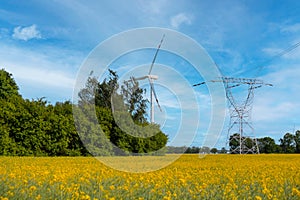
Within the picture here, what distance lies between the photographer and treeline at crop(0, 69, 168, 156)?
77.8 ft

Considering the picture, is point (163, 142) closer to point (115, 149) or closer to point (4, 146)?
point (115, 149)

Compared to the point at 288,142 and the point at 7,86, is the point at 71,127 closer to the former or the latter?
the point at 7,86

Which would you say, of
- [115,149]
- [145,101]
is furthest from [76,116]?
[145,101]

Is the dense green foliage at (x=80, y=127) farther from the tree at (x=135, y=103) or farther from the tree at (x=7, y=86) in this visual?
the tree at (x=7, y=86)

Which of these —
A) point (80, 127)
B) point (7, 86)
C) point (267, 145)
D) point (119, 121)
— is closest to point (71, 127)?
point (80, 127)

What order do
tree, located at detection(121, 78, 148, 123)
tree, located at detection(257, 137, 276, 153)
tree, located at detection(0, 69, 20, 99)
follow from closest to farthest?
tree, located at detection(121, 78, 148, 123) → tree, located at detection(0, 69, 20, 99) → tree, located at detection(257, 137, 276, 153)

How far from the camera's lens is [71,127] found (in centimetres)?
2683

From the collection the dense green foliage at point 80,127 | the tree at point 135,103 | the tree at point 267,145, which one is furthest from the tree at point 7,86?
the tree at point 267,145

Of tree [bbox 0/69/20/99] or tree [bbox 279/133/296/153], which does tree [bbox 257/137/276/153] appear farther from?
tree [bbox 0/69/20/99]

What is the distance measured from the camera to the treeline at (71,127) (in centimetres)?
2372

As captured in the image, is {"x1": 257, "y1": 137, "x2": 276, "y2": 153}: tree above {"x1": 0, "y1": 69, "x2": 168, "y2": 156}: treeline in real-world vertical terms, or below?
above

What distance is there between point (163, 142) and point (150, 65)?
19353mm

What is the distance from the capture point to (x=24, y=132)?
80.7ft

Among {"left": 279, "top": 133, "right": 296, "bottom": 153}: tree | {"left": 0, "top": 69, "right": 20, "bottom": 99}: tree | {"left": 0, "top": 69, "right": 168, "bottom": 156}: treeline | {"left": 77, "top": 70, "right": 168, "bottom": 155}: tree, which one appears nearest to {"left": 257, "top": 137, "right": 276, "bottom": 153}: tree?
{"left": 279, "top": 133, "right": 296, "bottom": 153}: tree
